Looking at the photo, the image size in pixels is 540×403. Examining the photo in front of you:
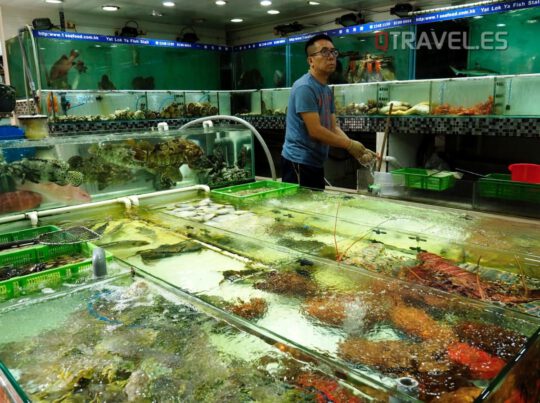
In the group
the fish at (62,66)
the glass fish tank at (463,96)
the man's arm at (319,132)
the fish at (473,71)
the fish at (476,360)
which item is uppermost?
the fish at (62,66)

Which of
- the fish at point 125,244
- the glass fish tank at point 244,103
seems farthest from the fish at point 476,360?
the glass fish tank at point 244,103

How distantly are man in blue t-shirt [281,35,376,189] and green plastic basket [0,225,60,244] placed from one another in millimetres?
2018

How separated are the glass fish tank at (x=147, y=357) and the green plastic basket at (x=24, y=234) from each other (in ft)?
2.96

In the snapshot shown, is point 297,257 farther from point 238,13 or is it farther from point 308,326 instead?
point 238,13

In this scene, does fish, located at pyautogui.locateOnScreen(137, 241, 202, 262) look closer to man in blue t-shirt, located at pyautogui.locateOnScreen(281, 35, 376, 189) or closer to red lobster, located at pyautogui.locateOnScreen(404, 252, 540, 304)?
red lobster, located at pyautogui.locateOnScreen(404, 252, 540, 304)

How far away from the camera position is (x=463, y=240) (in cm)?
217

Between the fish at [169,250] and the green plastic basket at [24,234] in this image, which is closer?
the fish at [169,250]

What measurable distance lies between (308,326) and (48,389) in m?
0.73

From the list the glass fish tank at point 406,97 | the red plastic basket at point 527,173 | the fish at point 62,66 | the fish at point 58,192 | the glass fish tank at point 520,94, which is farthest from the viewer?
the fish at point 62,66

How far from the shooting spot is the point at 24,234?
7.56 ft

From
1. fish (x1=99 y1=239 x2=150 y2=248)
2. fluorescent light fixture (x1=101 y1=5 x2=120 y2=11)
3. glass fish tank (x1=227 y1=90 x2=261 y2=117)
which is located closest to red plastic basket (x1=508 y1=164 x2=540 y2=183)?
fish (x1=99 y1=239 x2=150 y2=248)

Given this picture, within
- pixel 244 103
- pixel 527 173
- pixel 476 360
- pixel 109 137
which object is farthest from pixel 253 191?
pixel 244 103

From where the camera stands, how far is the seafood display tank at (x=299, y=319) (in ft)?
3.51

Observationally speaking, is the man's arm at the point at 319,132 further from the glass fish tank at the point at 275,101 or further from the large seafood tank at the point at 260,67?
the large seafood tank at the point at 260,67
